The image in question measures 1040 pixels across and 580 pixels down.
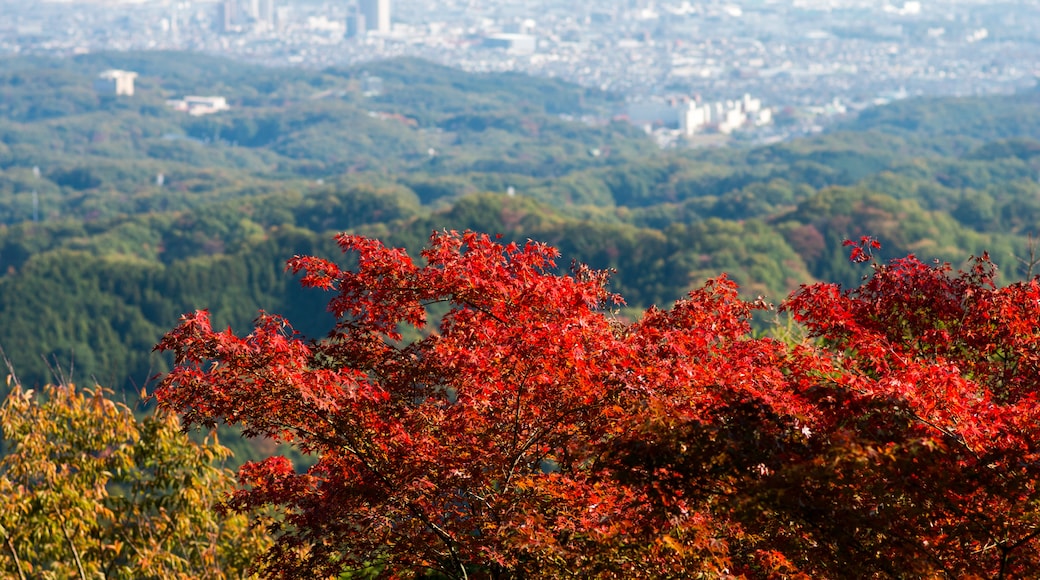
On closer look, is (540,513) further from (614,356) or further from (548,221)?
(548,221)

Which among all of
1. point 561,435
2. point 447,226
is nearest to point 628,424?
point 561,435

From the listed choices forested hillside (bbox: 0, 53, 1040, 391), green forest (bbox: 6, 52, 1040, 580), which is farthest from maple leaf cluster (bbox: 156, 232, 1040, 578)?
forested hillside (bbox: 0, 53, 1040, 391)

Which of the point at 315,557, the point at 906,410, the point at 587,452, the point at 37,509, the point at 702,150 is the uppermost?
the point at 906,410

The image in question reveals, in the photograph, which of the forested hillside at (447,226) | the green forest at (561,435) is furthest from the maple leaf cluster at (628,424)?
the forested hillside at (447,226)

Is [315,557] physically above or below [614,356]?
below

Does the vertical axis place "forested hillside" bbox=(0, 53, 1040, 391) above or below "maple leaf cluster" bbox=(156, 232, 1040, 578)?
below

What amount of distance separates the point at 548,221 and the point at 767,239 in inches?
710

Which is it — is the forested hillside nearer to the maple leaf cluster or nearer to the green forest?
the green forest

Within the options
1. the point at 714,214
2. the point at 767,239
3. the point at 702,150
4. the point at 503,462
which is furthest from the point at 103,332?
the point at 702,150

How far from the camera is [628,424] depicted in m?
6.65

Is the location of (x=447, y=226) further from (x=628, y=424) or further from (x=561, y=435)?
(x=628, y=424)

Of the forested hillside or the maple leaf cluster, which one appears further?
the forested hillside

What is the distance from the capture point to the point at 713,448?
6.05 metres

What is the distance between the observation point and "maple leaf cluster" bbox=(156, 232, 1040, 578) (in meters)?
6.16
